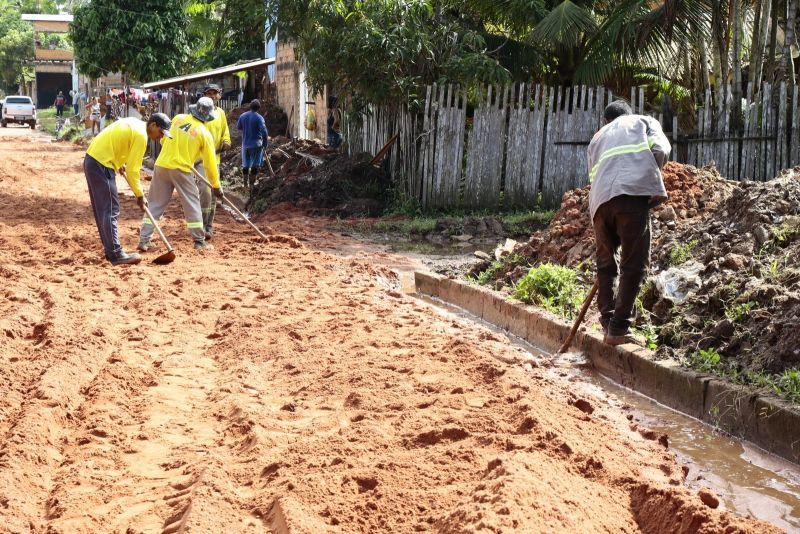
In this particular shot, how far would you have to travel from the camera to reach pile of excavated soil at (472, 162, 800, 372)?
20.8 feet

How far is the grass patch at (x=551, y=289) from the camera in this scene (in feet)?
27.3

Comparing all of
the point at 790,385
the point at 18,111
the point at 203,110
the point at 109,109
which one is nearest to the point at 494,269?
the point at 203,110

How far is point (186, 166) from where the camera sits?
1137cm

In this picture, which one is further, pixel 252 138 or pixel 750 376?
pixel 252 138

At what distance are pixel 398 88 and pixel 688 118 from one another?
212 inches

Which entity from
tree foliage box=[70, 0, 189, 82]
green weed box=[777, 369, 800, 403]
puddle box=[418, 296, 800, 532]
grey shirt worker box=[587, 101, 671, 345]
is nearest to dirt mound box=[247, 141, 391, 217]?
grey shirt worker box=[587, 101, 671, 345]

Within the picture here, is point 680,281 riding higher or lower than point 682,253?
lower

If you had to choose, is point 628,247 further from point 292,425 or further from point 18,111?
point 18,111

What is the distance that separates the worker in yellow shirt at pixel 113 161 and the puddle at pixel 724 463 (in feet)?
18.1

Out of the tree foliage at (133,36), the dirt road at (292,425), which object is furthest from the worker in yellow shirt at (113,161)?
the tree foliage at (133,36)

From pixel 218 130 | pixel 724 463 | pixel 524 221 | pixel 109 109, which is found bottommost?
pixel 724 463

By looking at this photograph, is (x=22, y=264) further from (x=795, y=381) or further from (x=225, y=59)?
(x=225, y=59)

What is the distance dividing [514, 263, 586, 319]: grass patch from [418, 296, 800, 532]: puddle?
1.38m

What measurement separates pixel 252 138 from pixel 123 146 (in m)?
8.08
